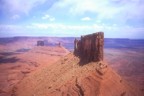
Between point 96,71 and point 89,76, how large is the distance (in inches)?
49.9

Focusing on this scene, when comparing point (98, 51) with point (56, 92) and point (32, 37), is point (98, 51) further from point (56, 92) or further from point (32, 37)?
point (32, 37)

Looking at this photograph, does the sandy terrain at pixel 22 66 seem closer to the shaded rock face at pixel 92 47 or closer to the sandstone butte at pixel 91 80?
the sandstone butte at pixel 91 80

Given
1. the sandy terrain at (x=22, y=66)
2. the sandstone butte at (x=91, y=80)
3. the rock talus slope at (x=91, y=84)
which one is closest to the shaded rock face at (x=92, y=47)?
the sandstone butte at (x=91, y=80)

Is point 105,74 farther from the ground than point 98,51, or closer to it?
closer to it

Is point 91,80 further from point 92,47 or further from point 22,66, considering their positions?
point 22,66

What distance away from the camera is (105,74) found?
25.9 m

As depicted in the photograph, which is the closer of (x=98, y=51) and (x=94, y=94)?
(x=94, y=94)

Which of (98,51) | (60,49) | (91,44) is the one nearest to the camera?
(98,51)

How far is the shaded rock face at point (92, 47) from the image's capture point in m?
27.5

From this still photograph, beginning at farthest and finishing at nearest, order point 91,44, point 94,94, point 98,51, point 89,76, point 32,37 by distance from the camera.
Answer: point 32,37 < point 91,44 < point 98,51 < point 89,76 < point 94,94

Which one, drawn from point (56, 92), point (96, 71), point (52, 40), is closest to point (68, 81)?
point (56, 92)

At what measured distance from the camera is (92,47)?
2906cm

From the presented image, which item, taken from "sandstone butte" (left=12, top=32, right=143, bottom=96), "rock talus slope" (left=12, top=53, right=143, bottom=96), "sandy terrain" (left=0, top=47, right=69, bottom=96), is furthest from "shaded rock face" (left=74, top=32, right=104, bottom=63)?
"sandy terrain" (left=0, top=47, right=69, bottom=96)

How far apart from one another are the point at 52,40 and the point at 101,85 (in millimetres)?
156485
